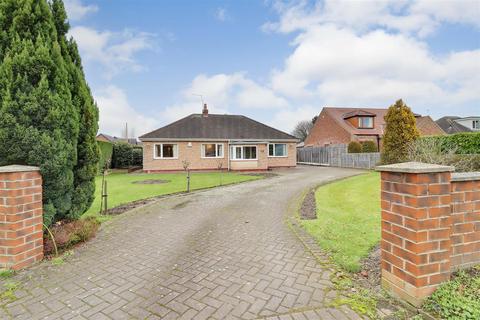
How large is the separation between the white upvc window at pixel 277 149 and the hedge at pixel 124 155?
13123mm

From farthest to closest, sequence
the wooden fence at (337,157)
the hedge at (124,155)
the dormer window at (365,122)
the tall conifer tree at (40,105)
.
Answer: the dormer window at (365,122)
the hedge at (124,155)
the wooden fence at (337,157)
the tall conifer tree at (40,105)

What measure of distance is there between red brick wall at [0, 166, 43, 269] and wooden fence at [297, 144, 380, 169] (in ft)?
70.9

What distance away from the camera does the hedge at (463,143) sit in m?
12.9

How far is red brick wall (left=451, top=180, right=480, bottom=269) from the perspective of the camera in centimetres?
282

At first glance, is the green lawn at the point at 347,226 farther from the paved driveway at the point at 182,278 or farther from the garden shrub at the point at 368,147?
the garden shrub at the point at 368,147

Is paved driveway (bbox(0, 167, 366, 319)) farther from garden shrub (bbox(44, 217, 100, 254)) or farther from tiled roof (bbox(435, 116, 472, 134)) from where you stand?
tiled roof (bbox(435, 116, 472, 134))

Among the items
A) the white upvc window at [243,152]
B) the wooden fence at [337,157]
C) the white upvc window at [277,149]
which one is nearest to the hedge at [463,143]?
the wooden fence at [337,157]

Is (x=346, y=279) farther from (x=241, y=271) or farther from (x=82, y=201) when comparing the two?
(x=82, y=201)

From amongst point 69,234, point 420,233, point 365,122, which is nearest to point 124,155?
point 69,234

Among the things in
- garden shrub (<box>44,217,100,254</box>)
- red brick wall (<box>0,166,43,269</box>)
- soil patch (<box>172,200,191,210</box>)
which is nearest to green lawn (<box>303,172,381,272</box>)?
soil patch (<box>172,200,191,210</box>)

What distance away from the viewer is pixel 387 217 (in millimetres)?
2818

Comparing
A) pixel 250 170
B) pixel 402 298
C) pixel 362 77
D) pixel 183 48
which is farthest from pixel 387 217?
pixel 362 77

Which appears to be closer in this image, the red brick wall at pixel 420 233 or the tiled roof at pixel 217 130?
the red brick wall at pixel 420 233

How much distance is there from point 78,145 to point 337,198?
26.6ft
